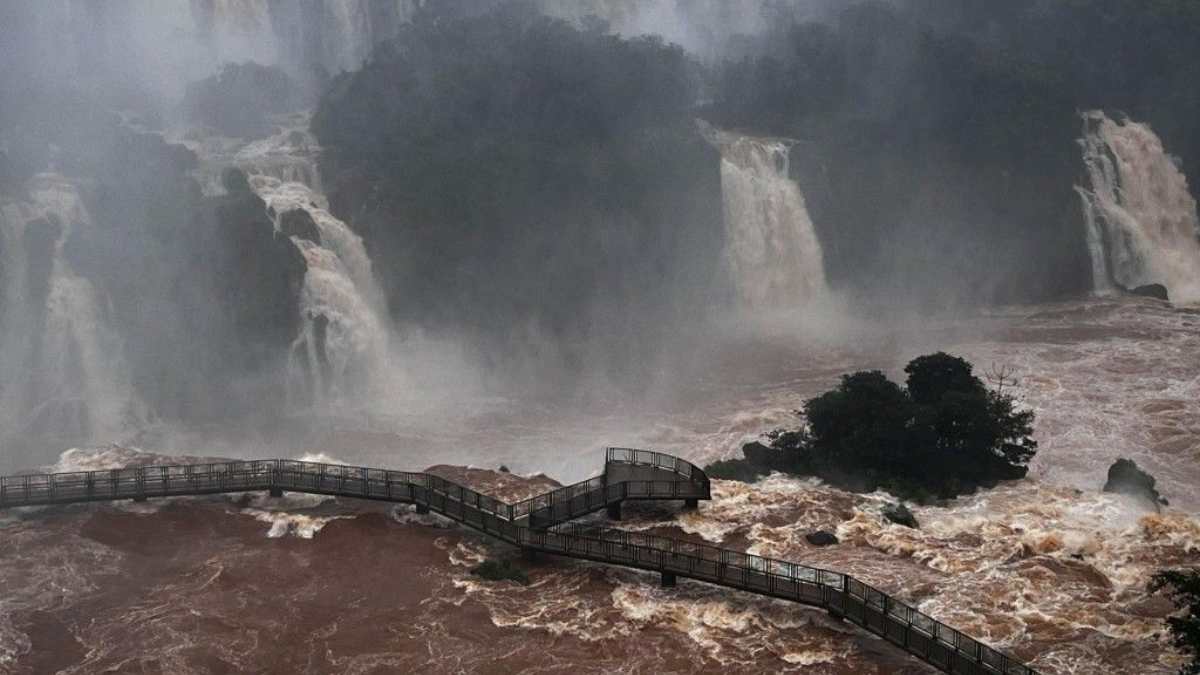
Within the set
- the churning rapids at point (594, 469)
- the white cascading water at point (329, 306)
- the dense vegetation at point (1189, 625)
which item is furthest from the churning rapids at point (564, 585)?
the white cascading water at point (329, 306)

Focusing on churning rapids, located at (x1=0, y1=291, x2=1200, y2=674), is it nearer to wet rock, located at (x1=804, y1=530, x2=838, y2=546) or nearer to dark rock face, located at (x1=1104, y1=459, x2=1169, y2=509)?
wet rock, located at (x1=804, y1=530, x2=838, y2=546)

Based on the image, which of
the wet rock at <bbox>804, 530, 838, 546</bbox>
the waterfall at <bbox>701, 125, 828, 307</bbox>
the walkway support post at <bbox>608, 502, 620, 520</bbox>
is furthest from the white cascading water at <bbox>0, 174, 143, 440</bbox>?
the waterfall at <bbox>701, 125, 828, 307</bbox>

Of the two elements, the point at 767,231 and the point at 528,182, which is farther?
the point at 767,231

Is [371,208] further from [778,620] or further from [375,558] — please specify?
[778,620]

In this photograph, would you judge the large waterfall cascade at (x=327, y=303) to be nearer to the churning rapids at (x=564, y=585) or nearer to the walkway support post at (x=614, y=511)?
the churning rapids at (x=564, y=585)

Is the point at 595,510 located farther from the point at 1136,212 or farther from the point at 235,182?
the point at 1136,212

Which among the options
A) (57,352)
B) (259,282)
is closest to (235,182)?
(259,282)
